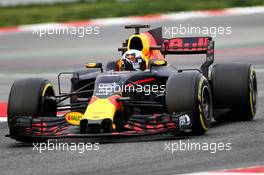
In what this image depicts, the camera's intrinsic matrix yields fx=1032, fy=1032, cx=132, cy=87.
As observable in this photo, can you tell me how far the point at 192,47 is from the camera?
1347cm

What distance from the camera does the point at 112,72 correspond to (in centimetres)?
1223

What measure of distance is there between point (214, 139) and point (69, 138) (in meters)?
1.77

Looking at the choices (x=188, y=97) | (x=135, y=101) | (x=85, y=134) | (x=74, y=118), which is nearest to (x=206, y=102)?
(x=188, y=97)

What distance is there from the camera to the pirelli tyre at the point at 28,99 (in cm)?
1178

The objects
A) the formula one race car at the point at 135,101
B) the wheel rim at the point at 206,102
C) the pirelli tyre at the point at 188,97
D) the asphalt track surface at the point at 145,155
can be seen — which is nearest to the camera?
the asphalt track surface at the point at 145,155

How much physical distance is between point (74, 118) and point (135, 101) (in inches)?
28.4

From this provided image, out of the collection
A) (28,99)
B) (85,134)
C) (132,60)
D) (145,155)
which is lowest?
(145,155)

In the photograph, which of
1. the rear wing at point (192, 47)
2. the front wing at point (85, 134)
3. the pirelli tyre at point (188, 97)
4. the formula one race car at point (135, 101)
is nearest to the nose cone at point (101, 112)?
the formula one race car at point (135, 101)

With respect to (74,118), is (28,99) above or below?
above

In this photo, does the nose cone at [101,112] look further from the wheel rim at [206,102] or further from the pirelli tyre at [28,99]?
the wheel rim at [206,102]

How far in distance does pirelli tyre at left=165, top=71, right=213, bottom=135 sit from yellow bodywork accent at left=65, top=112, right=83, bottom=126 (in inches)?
40.9

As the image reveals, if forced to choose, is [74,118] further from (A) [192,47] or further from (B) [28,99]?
(A) [192,47]

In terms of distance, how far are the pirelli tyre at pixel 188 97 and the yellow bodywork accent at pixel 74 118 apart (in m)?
1.04

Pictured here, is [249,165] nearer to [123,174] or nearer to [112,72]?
[123,174]
